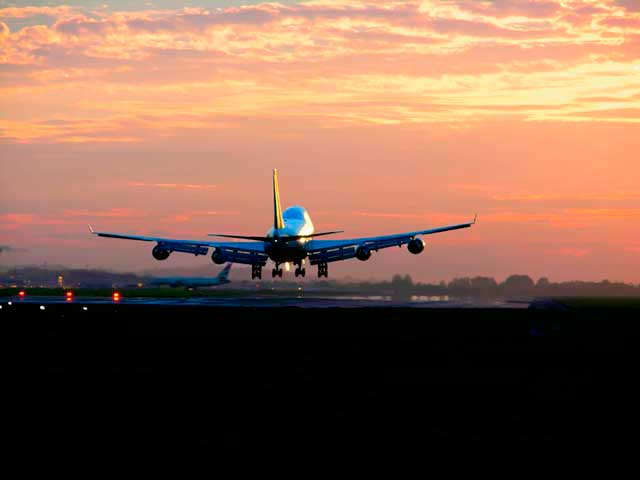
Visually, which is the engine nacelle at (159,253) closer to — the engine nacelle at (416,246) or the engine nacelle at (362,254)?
the engine nacelle at (362,254)

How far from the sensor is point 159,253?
103 m

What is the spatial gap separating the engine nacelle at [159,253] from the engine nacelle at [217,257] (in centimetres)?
545

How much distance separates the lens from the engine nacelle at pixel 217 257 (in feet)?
329

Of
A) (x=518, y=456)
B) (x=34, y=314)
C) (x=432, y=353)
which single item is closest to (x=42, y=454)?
(x=518, y=456)

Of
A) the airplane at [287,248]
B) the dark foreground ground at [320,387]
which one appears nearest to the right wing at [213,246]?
the airplane at [287,248]

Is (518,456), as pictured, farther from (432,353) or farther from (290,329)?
(290,329)

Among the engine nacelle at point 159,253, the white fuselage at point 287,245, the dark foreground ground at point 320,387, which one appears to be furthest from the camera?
the engine nacelle at point 159,253

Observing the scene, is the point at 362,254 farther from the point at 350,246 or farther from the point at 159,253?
the point at 159,253

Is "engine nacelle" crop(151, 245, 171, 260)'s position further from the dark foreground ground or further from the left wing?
the dark foreground ground

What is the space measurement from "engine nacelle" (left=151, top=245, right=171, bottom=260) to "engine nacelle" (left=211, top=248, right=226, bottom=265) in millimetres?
5455

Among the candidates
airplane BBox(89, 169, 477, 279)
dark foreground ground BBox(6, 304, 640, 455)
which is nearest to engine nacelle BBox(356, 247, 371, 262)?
airplane BBox(89, 169, 477, 279)

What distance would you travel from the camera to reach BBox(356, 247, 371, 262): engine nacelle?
104 metres

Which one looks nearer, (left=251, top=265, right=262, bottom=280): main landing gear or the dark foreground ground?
the dark foreground ground

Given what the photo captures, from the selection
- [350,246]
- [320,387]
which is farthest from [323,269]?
[320,387]
